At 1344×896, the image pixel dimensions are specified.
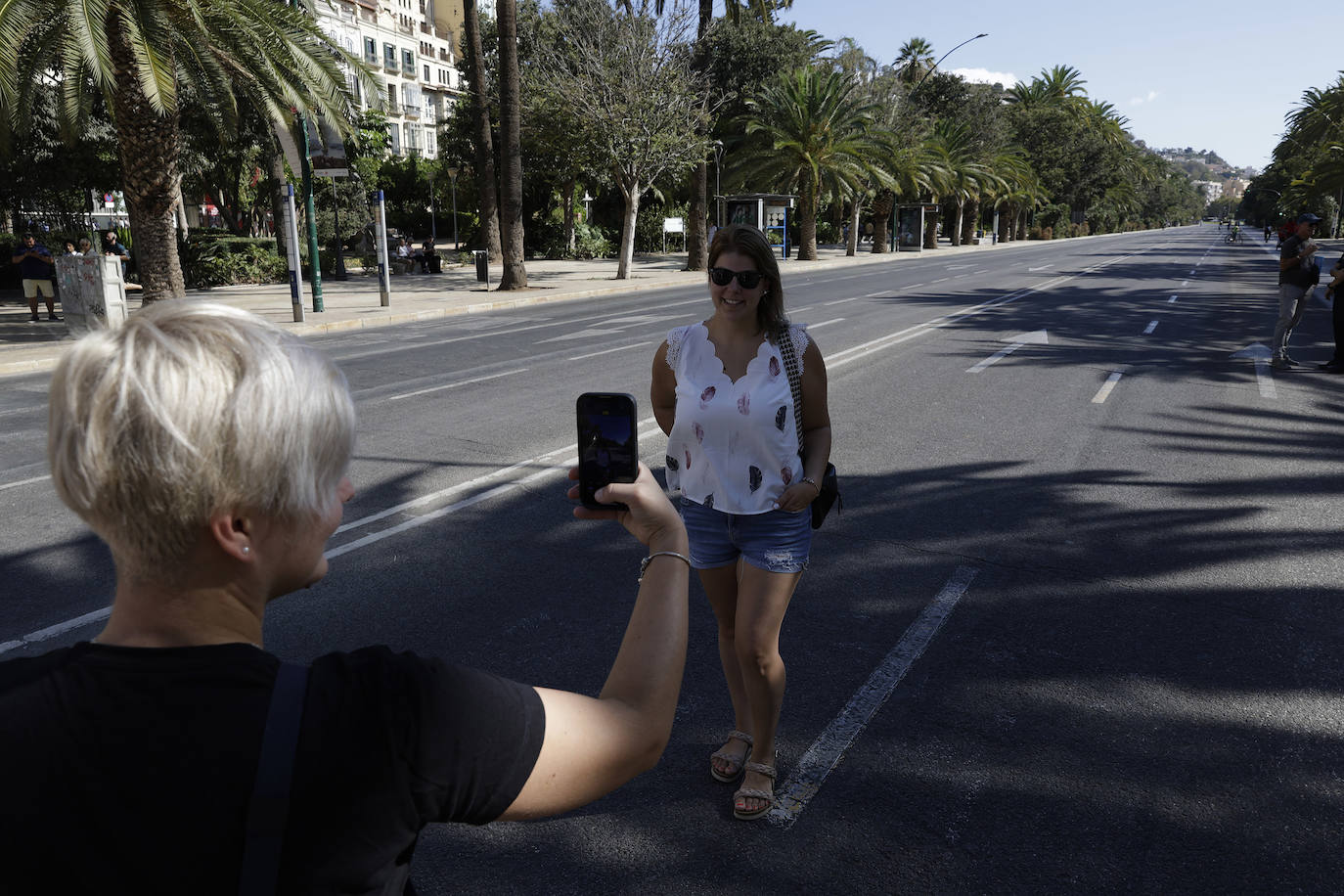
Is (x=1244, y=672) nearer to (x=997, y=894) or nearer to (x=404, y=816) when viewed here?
(x=997, y=894)

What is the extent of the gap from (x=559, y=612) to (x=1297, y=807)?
3.01m

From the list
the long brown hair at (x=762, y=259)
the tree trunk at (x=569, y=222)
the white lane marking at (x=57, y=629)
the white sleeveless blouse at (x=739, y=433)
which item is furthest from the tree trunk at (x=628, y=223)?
the white sleeveless blouse at (x=739, y=433)

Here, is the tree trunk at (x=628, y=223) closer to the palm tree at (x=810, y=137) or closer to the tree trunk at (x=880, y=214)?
the palm tree at (x=810, y=137)

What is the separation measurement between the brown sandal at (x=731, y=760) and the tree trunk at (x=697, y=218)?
29.8 m

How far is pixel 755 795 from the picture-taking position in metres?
3.12

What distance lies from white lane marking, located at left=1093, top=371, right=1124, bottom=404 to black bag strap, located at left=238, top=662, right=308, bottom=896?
10137 millimetres

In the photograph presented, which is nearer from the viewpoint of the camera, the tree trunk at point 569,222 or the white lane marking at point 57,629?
the white lane marking at point 57,629

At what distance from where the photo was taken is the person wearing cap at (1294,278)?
11.8 meters

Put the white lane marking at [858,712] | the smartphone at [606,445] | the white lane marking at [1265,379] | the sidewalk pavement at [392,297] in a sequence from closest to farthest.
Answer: the smartphone at [606,445] < the white lane marking at [858,712] < the white lane marking at [1265,379] < the sidewalk pavement at [392,297]

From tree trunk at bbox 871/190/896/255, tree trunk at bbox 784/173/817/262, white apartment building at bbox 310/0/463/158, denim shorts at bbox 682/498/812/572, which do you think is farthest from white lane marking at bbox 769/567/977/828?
white apartment building at bbox 310/0/463/158

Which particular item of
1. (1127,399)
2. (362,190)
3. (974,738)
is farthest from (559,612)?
(362,190)

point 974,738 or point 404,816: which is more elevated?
point 404,816

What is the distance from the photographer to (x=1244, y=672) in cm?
406

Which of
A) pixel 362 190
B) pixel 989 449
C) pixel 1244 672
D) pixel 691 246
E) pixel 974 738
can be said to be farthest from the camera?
pixel 362 190
